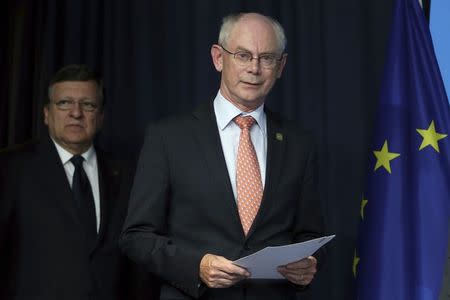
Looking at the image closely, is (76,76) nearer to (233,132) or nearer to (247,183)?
(233,132)

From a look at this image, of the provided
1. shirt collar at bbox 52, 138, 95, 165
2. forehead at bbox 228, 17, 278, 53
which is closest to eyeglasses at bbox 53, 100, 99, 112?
shirt collar at bbox 52, 138, 95, 165

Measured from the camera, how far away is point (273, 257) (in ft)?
6.66

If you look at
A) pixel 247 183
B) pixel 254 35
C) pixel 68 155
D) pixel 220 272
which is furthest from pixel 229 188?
pixel 68 155

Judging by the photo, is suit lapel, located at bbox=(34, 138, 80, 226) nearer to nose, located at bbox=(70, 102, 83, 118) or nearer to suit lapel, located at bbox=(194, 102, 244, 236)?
nose, located at bbox=(70, 102, 83, 118)

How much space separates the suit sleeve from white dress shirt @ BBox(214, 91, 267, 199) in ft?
0.63

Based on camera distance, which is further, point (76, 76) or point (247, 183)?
point (76, 76)

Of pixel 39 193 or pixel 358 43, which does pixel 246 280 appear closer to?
pixel 39 193

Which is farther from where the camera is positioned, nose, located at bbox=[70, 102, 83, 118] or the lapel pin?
nose, located at bbox=[70, 102, 83, 118]

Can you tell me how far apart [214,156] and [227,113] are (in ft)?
0.54

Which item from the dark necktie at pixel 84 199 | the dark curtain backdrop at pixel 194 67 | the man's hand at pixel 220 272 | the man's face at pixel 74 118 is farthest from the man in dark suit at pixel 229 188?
the dark curtain backdrop at pixel 194 67

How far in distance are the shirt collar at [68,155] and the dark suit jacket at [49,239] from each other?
46 millimetres

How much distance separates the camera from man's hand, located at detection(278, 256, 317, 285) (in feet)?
7.13

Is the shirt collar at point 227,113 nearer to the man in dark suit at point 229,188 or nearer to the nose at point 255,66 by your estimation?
the man in dark suit at point 229,188

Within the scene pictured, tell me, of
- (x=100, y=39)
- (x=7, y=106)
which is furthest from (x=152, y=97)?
(x=7, y=106)
